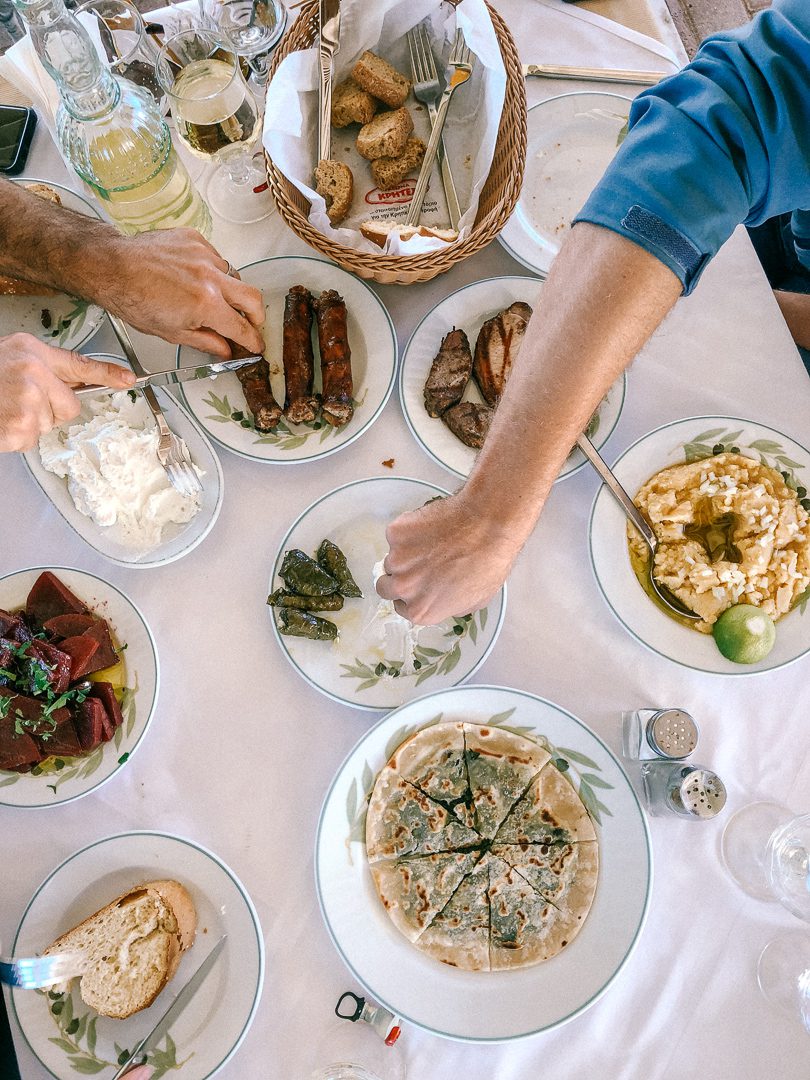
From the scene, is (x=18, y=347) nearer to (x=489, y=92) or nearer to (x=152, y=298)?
(x=152, y=298)

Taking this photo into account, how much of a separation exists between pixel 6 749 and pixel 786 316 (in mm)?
2093

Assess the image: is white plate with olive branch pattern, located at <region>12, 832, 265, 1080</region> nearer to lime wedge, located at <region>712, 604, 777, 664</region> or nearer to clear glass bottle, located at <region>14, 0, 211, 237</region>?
lime wedge, located at <region>712, 604, 777, 664</region>

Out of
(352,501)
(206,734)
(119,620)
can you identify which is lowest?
(206,734)

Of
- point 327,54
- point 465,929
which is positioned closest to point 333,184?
point 327,54

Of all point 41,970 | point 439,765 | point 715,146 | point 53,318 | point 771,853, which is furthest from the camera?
point 53,318

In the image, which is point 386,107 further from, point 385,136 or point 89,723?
point 89,723

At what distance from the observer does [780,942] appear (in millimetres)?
1466

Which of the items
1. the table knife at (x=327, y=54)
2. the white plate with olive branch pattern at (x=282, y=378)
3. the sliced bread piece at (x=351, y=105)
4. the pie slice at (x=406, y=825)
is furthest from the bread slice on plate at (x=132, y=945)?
the sliced bread piece at (x=351, y=105)

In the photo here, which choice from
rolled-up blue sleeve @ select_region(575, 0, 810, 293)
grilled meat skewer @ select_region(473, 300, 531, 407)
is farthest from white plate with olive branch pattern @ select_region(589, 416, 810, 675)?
rolled-up blue sleeve @ select_region(575, 0, 810, 293)

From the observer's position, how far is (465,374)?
1683mm

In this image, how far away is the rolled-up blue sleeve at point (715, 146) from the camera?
124cm

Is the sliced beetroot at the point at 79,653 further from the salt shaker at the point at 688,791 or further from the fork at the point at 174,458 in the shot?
the salt shaker at the point at 688,791

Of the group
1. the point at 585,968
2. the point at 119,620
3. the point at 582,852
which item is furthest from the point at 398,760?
the point at 119,620

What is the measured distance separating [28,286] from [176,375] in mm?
457
